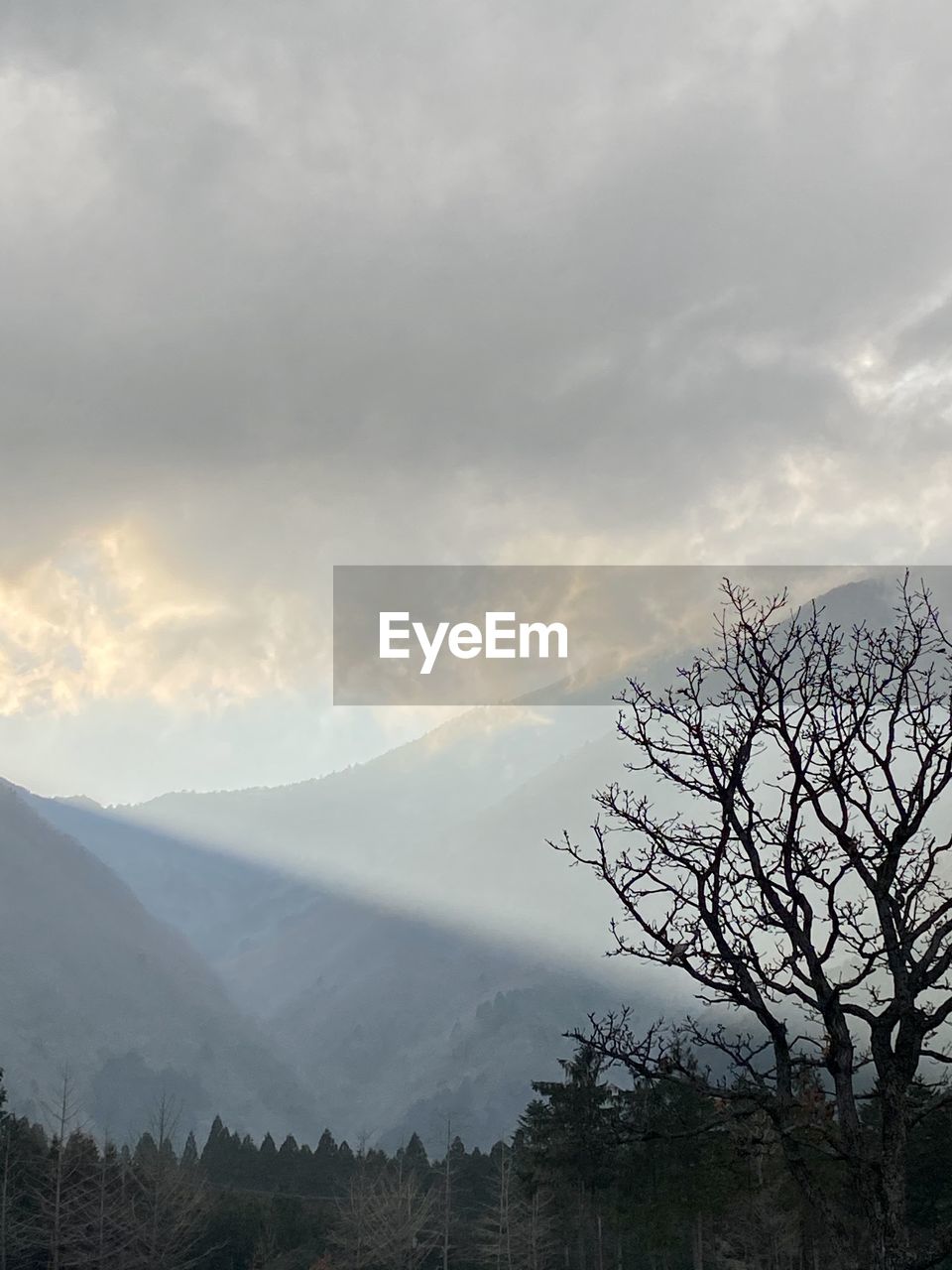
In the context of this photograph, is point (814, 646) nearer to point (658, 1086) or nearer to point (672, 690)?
point (672, 690)

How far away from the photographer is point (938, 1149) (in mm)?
47812

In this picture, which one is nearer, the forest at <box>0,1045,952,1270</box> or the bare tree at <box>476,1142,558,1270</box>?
the forest at <box>0,1045,952,1270</box>

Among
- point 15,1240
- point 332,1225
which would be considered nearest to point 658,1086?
point 15,1240

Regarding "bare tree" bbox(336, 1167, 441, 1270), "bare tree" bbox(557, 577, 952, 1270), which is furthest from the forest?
"bare tree" bbox(557, 577, 952, 1270)

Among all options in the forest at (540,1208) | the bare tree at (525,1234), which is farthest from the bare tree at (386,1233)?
the bare tree at (525,1234)

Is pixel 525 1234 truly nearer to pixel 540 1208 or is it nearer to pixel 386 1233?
pixel 540 1208

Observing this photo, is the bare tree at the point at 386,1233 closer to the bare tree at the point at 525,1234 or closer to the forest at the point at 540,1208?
the forest at the point at 540,1208

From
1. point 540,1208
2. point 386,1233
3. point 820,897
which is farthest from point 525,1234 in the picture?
point 820,897

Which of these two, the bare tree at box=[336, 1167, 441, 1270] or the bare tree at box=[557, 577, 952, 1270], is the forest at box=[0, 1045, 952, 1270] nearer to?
the bare tree at box=[336, 1167, 441, 1270]

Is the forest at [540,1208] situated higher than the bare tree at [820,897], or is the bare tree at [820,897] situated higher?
the bare tree at [820,897]

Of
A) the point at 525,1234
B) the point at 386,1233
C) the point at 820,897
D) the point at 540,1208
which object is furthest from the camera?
the point at 540,1208

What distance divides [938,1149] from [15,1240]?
148ft

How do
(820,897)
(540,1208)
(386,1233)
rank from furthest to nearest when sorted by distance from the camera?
(540,1208) → (386,1233) → (820,897)

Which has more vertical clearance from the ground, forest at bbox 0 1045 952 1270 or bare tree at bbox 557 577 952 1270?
bare tree at bbox 557 577 952 1270
